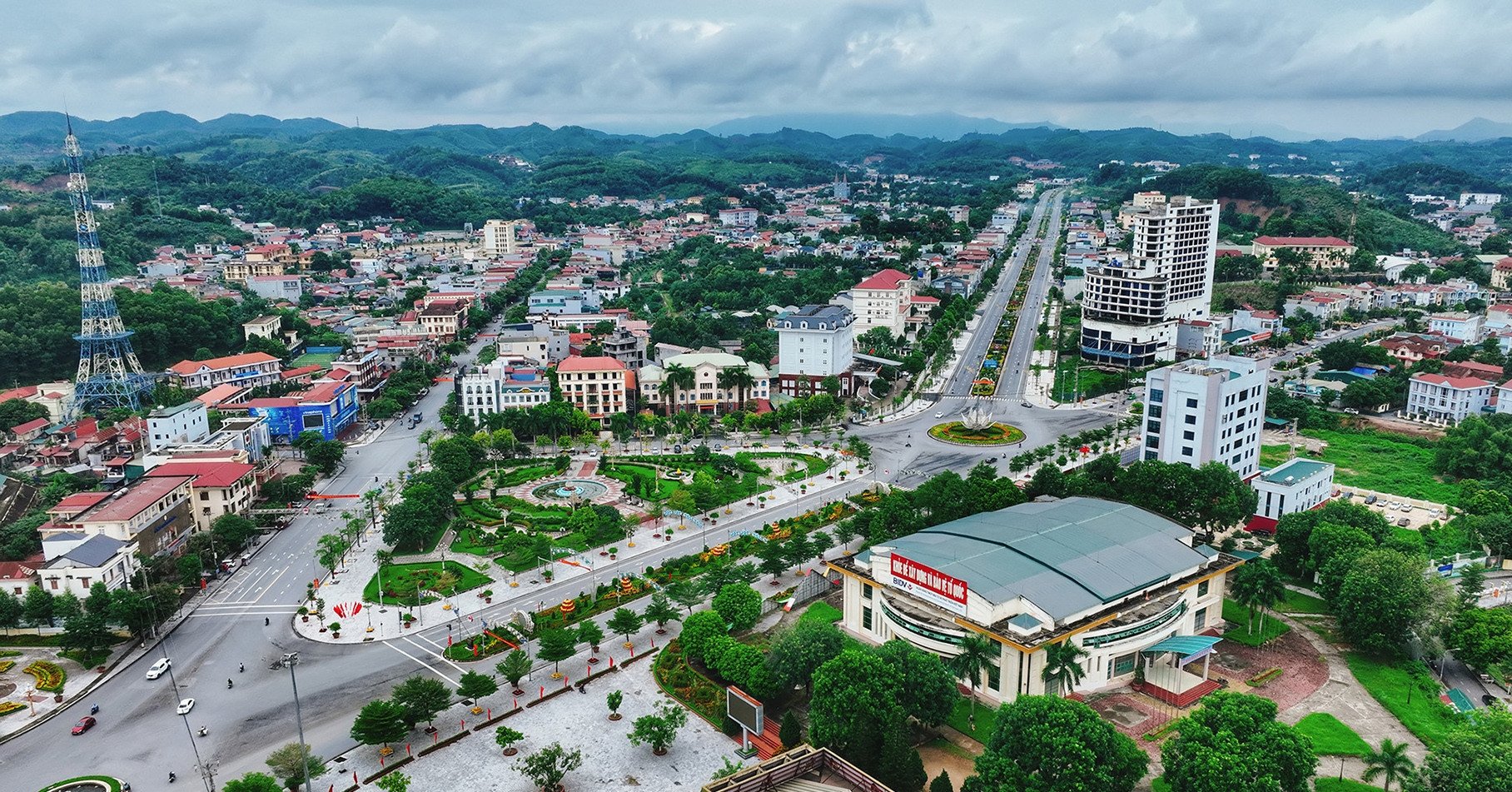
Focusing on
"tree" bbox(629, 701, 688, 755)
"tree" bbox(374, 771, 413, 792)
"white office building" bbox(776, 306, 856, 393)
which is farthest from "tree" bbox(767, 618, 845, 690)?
"white office building" bbox(776, 306, 856, 393)

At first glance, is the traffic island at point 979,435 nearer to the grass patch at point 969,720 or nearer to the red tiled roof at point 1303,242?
the grass patch at point 969,720

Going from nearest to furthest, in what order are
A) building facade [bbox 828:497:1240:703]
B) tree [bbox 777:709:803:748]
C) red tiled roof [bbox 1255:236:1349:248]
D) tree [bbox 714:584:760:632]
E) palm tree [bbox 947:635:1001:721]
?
tree [bbox 777:709:803:748] < palm tree [bbox 947:635:1001:721] < building facade [bbox 828:497:1240:703] < tree [bbox 714:584:760:632] < red tiled roof [bbox 1255:236:1349:248]

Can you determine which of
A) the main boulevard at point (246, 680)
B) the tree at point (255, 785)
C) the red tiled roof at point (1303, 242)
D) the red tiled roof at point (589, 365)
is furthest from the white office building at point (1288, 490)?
the red tiled roof at point (1303, 242)

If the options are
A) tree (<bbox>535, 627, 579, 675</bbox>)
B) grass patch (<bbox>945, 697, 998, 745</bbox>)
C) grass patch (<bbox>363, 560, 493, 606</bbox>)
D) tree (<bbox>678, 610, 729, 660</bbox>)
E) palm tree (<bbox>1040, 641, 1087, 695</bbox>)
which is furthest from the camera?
grass patch (<bbox>363, 560, 493, 606</bbox>)

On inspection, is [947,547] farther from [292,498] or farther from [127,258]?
[127,258]

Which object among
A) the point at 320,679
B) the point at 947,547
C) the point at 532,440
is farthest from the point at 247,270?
the point at 947,547

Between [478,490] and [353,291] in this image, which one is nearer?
[478,490]

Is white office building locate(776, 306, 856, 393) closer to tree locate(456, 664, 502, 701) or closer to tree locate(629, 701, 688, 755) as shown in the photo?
tree locate(629, 701, 688, 755)
